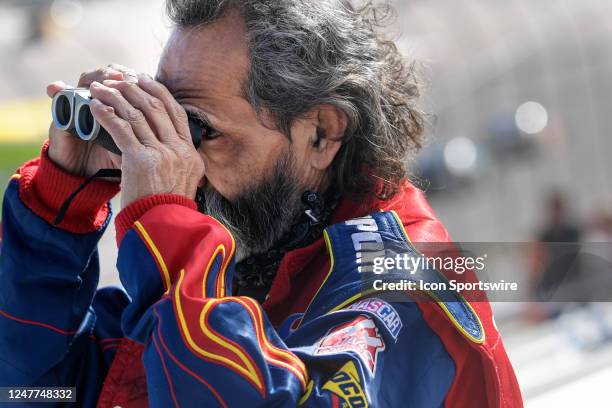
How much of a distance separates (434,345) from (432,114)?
0.98m

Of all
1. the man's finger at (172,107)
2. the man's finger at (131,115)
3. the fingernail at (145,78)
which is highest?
the fingernail at (145,78)

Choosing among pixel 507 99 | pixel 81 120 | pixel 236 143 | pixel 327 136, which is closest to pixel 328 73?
pixel 327 136

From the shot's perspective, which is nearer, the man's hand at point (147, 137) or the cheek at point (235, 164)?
the man's hand at point (147, 137)

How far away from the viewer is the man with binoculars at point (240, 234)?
4.81 ft

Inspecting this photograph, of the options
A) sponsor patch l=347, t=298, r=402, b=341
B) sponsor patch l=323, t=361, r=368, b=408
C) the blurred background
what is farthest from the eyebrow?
the blurred background

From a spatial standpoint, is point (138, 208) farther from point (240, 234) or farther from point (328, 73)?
point (328, 73)

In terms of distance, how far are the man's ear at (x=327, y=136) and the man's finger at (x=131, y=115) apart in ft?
1.48

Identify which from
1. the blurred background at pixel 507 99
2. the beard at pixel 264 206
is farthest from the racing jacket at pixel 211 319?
the blurred background at pixel 507 99

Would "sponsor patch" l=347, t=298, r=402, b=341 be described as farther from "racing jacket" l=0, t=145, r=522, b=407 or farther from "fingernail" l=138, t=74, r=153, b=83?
"fingernail" l=138, t=74, r=153, b=83

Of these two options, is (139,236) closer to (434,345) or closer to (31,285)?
(31,285)

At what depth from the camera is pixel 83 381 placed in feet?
6.26

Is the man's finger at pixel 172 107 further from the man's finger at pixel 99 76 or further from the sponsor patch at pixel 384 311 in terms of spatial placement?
Answer: the sponsor patch at pixel 384 311

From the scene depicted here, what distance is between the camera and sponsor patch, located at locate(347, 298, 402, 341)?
5.13ft

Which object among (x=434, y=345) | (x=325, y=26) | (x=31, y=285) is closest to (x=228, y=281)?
(x=434, y=345)
